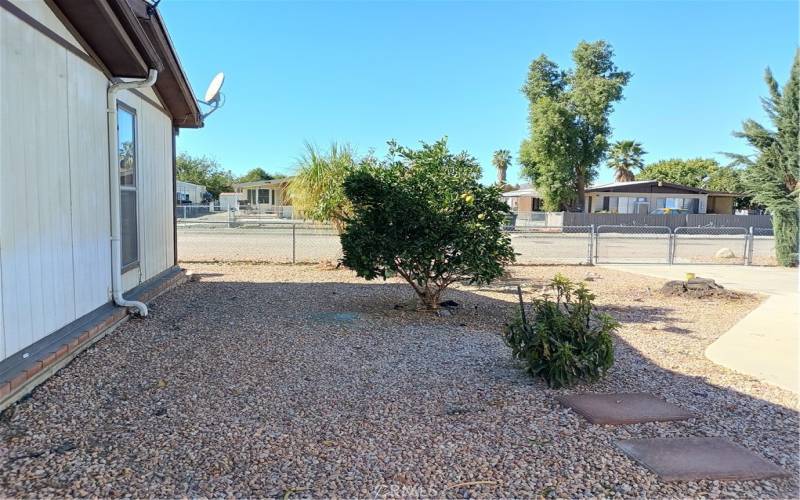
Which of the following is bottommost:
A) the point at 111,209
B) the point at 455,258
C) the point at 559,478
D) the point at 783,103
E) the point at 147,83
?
the point at 559,478

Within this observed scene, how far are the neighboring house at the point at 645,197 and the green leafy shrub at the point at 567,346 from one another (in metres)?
31.8

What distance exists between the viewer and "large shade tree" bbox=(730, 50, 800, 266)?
13.1 metres

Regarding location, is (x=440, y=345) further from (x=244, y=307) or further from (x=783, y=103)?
(x=783, y=103)

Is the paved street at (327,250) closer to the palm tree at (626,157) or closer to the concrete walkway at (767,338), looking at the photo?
the concrete walkway at (767,338)

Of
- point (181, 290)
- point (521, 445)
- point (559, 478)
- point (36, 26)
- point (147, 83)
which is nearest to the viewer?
point (559, 478)

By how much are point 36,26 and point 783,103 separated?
15106mm

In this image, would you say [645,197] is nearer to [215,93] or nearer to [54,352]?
[215,93]

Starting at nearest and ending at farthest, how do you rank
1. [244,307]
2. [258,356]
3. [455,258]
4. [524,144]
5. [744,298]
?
[258,356]
[455,258]
[244,307]
[744,298]
[524,144]

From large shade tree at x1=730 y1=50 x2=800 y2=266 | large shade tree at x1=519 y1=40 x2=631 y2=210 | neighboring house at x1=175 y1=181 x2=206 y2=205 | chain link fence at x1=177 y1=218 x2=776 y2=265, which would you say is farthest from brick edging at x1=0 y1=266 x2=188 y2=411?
neighboring house at x1=175 y1=181 x2=206 y2=205

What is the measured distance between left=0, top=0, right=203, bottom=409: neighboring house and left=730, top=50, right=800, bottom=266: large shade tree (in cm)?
1366

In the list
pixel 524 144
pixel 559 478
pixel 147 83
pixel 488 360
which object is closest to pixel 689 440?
pixel 559 478

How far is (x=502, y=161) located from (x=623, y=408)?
5357 cm

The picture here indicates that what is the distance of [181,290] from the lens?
827 cm

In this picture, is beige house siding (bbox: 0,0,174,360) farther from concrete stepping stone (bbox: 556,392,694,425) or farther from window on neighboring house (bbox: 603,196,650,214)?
window on neighboring house (bbox: 603,196,650,214)
